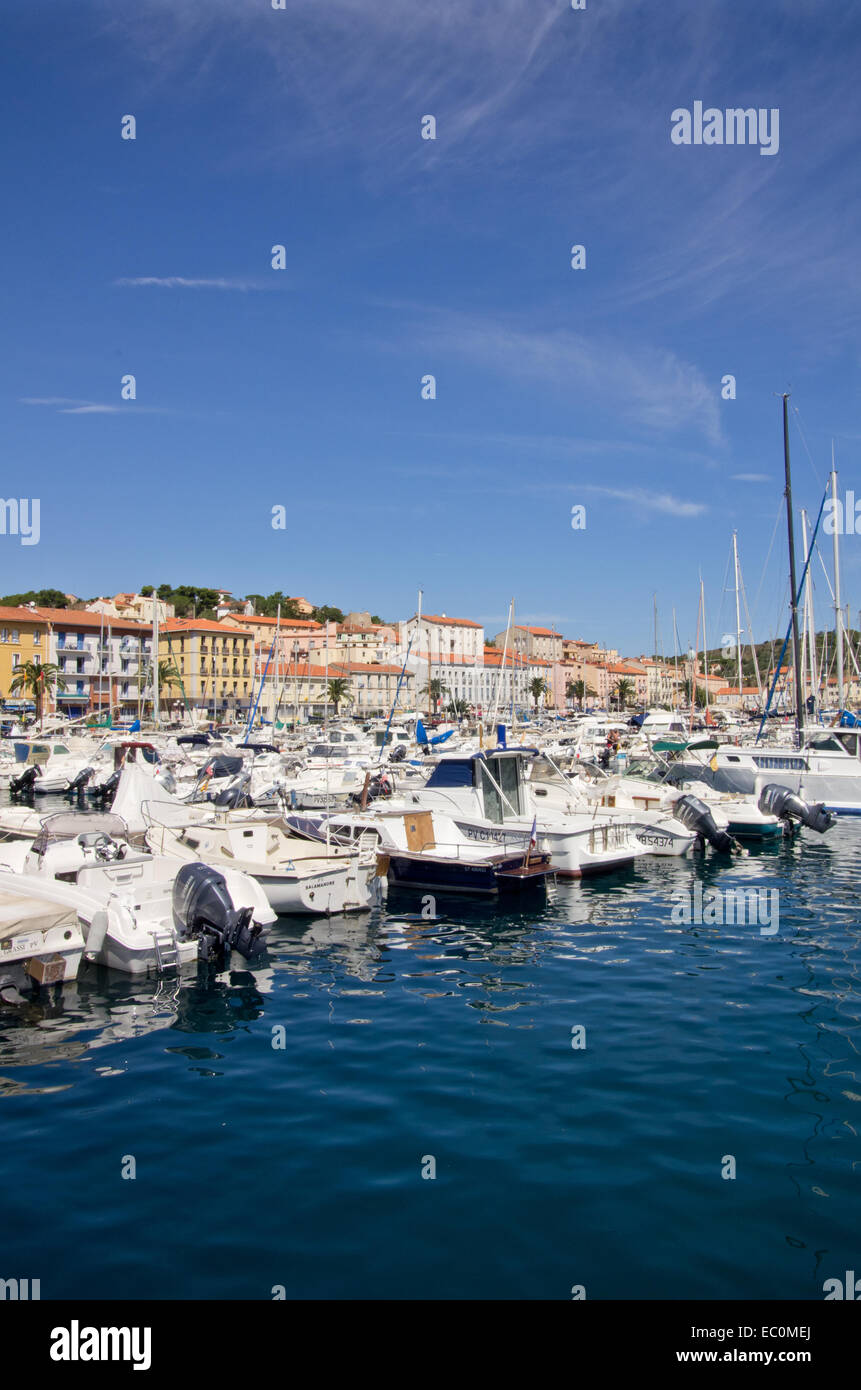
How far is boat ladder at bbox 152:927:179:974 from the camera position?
15.2 meters

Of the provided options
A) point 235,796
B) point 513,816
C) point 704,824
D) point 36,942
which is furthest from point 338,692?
point 36,942

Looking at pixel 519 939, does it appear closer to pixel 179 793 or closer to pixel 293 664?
pixel 179 793

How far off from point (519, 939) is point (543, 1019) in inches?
199

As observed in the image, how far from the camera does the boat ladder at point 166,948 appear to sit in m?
15.2

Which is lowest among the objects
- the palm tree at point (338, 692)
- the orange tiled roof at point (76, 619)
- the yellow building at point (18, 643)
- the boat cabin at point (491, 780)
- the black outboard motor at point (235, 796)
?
the black outboard motor at point (235, 796)

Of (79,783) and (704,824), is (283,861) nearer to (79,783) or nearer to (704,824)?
(704,824)

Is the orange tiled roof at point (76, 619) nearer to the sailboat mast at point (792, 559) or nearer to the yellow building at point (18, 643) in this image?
the yellow building at point (18, 643)

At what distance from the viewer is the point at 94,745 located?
197 feet

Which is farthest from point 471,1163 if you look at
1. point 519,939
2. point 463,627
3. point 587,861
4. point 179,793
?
point 463,627

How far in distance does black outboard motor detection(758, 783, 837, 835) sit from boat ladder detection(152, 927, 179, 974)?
75.6 feet

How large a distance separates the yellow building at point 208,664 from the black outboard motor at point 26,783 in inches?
2680

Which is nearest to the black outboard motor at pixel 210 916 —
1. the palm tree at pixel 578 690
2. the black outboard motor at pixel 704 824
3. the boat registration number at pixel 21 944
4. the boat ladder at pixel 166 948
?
the boat ladder at pixel 166 948

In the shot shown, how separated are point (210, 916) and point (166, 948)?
34.2 inches

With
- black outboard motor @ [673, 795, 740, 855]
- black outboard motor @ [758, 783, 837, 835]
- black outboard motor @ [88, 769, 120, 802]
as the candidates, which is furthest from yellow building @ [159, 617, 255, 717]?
black outboard motor @ [673, 795, 740, 855]
